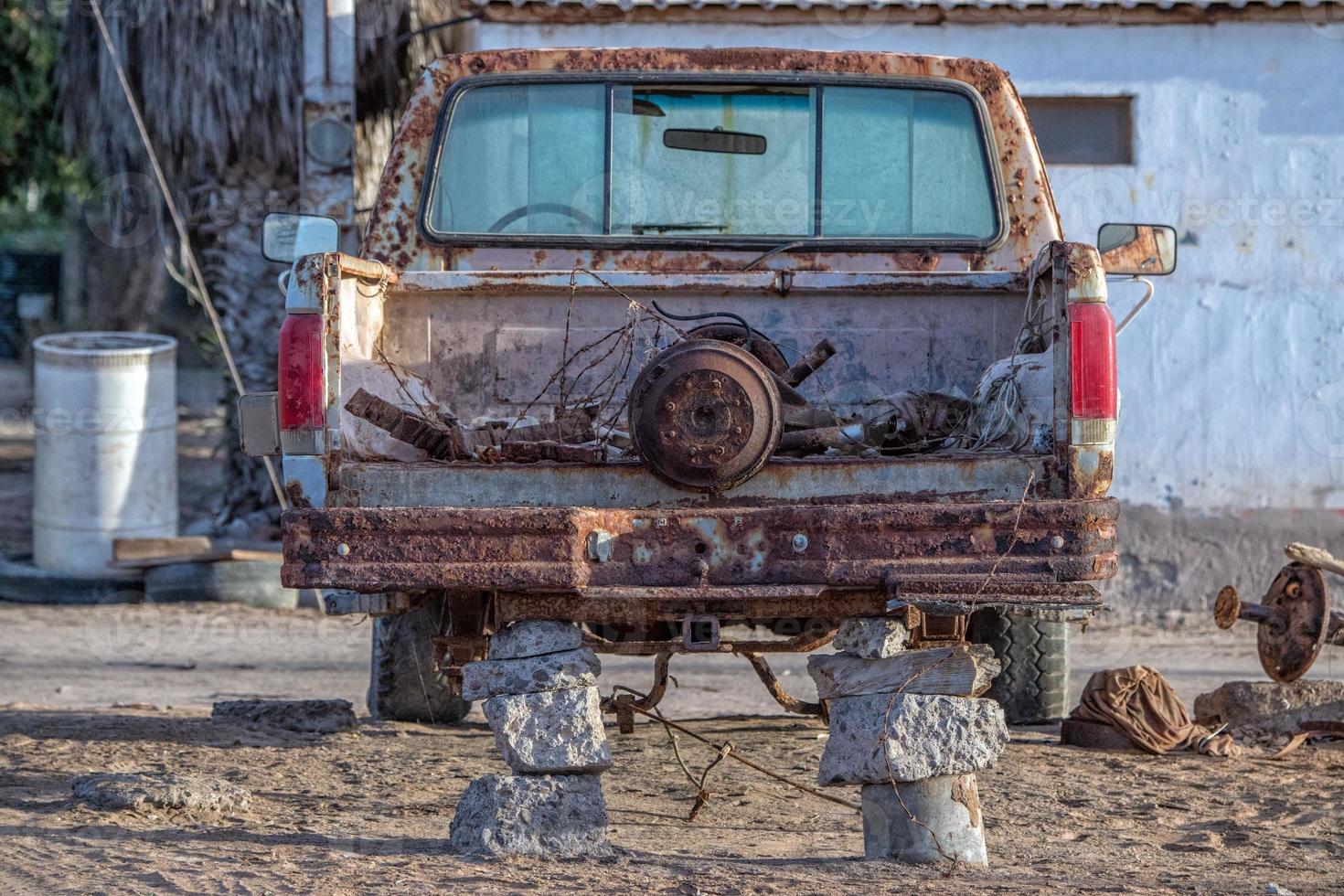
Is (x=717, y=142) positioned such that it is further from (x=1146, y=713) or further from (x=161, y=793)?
(x=161, y=793)

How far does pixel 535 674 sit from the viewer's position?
3926mm

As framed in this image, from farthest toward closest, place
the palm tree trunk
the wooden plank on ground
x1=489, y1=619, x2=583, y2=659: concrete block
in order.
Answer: the palm tree trunk → the wooden plank on ground → x1=489, y1=619, x2=583, y2=659: concrete block

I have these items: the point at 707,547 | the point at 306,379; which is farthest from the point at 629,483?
the point at 306,379

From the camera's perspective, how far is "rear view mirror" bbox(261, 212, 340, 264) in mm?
5094

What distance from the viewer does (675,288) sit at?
15.5 ft

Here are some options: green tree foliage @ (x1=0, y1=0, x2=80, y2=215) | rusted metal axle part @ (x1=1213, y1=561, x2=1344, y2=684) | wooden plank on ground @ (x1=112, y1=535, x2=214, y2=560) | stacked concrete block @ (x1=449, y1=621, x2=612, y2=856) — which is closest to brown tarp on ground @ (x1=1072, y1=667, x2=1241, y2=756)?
rusted metal axle part @ (x1=1213, y1=561, x2=1344, y2=684)

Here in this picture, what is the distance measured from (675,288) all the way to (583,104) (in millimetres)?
908

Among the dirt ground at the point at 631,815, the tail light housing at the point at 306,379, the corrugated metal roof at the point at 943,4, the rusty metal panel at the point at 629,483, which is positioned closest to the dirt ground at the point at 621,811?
the dirt ground at the point at 631,815

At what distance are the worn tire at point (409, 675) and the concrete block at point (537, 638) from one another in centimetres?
152

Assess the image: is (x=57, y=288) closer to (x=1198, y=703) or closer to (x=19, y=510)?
(x=19, y=510)

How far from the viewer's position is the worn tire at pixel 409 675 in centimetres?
558

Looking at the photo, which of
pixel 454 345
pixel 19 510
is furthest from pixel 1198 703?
pixel 19 510

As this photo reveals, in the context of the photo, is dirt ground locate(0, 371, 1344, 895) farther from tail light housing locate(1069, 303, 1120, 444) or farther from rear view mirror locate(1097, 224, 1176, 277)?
rear view mirror locate(1097, 224, 1176, 277)

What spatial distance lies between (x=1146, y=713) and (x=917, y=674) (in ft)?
6.68
